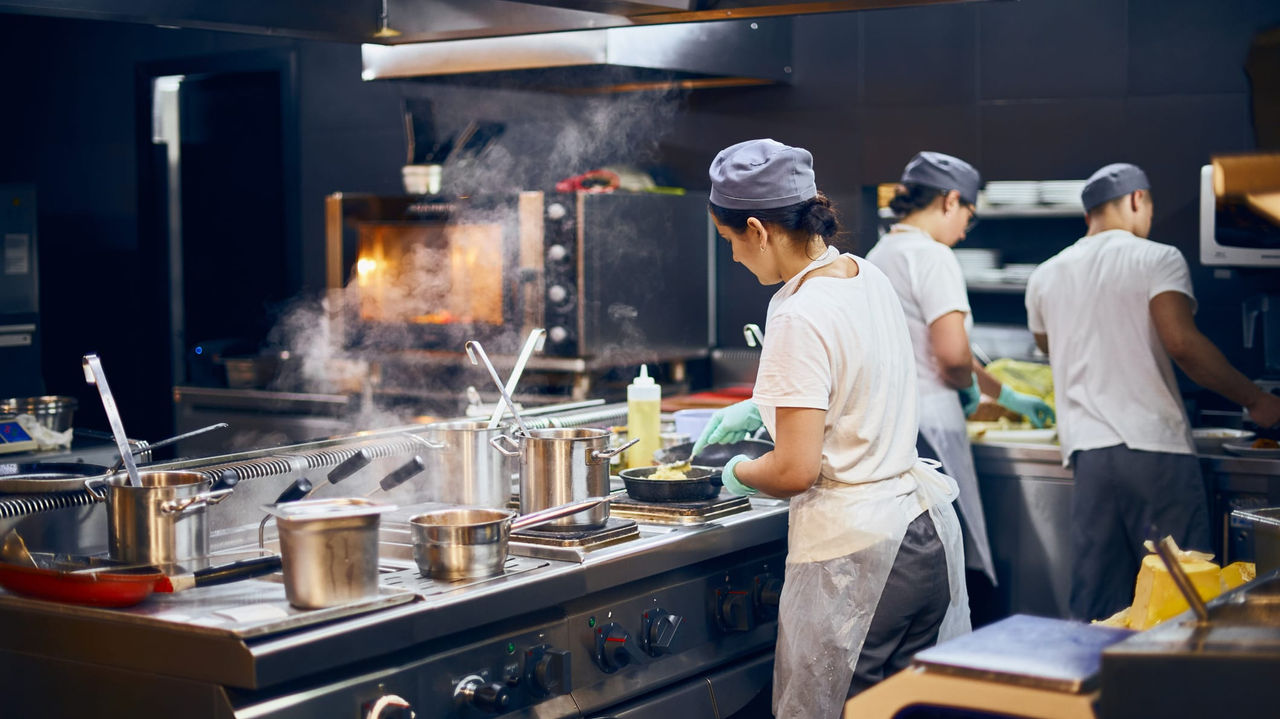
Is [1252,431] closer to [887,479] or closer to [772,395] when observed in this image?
[887,479]

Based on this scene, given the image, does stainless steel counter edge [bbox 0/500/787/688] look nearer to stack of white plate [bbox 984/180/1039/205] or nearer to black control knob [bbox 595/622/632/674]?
black control knob [bbox 595/622/632/674]

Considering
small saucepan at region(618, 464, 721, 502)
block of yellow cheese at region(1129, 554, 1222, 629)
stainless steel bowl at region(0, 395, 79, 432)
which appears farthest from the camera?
stainless steel bowl at region(0, 395, 79, 432)

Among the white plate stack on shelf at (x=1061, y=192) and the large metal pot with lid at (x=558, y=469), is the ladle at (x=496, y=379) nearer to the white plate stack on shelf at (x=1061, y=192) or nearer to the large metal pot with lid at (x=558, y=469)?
the large metal pot with lid at (x=558, y=469)

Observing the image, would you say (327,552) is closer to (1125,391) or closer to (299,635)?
(299,635)

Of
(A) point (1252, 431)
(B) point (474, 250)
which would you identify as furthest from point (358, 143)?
(A) point (1252, 431)

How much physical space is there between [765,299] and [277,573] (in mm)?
3480

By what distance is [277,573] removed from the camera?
92.2 inches

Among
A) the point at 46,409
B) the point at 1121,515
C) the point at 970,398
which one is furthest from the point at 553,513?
the point at 46,409

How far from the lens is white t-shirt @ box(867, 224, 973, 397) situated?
155 inches

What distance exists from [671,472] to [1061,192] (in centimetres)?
276

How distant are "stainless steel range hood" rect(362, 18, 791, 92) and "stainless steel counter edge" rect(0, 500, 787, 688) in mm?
2234

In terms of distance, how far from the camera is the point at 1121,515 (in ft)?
13.2

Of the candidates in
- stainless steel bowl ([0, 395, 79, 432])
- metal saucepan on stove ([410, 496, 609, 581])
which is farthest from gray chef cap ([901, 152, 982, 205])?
stainless steel bowl ([0, 395, 79, 432])

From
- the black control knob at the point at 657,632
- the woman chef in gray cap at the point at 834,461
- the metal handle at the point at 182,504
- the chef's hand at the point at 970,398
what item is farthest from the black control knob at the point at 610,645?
the chef's hand at the point at 970,398
